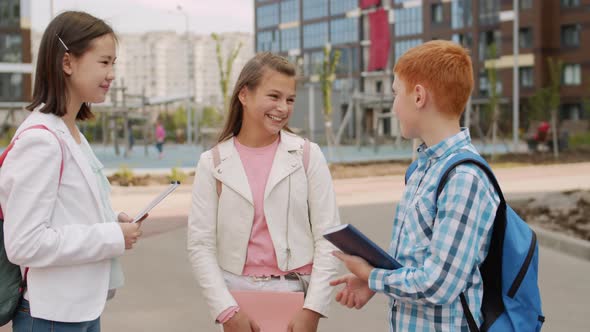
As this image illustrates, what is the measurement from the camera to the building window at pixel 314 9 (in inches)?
3120

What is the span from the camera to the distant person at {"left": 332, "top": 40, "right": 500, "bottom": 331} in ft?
6.68

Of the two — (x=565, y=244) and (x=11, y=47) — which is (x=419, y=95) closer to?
(x=565, y=244)

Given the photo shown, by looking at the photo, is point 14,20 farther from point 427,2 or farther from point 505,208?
point 505,208

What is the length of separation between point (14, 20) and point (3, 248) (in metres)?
48.0

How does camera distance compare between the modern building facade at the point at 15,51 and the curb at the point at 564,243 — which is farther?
the modern building facade at the point at 15,51

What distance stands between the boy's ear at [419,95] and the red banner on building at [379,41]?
48912 millimetres

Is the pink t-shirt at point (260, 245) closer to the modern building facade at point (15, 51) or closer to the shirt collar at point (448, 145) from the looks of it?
the shirt collar at point (448, 145)

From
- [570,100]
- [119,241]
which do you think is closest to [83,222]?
[119,241]

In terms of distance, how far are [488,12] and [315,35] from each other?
2412 cm

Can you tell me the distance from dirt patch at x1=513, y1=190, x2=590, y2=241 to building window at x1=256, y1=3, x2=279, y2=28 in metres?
76.1

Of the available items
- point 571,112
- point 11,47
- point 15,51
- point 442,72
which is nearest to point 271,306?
point 442,72

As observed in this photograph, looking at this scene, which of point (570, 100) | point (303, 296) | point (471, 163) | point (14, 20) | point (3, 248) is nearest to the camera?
point (471, 163)

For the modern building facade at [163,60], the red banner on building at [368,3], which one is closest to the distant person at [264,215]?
the red banner on building at [368,3]

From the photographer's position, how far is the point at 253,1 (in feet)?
291
